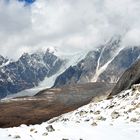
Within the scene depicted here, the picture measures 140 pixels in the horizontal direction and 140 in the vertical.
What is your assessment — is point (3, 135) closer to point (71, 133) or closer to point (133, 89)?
point (71, 133)

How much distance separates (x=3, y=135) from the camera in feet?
78.0

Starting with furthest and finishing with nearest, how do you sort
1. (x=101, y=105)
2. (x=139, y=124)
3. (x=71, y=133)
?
(x=101, y=105)
(x=139, y=124)
(x=71, y=133)

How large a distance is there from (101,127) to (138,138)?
4.38 metres

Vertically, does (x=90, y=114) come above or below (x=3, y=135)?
below

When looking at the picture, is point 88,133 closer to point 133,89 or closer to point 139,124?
point 139,124

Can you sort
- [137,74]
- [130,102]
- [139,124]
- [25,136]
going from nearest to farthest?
1. [25,136]
2. [139,124]
3. [130,102]
4. [137,74]

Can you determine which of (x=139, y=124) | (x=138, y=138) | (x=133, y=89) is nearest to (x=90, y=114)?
→ (x=133, y=89)

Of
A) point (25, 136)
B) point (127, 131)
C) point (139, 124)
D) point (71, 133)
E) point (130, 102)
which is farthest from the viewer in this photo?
point (130, 102)

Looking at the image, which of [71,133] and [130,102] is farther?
[130,102]

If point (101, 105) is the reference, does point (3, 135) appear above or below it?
above

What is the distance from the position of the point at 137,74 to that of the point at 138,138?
1800 inches

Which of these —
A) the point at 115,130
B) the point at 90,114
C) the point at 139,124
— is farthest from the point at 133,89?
the point at 115,130

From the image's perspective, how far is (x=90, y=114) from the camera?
136ft

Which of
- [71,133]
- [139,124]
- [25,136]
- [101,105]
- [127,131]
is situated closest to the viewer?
[25,136]
